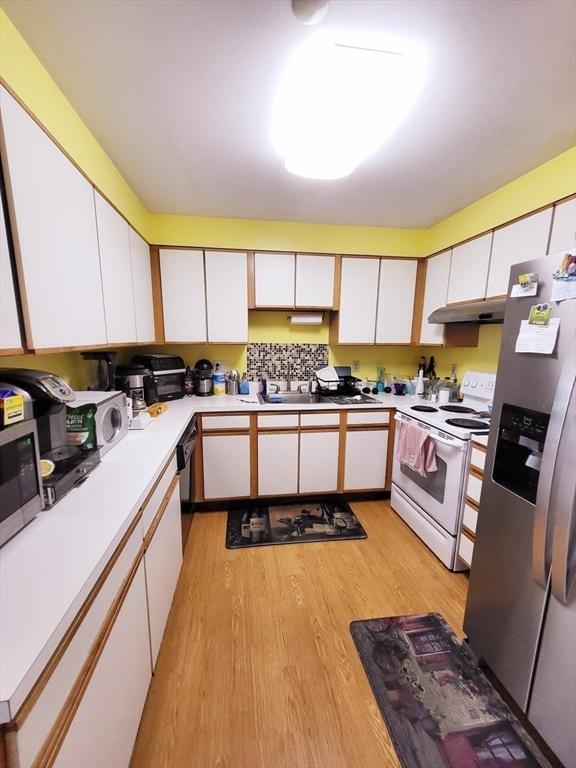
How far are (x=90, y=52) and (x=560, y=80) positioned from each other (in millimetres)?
1796

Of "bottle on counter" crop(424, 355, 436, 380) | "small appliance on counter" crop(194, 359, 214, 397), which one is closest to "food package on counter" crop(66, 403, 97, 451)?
"small appliance on counter" crop(194, 359, 214, 397)

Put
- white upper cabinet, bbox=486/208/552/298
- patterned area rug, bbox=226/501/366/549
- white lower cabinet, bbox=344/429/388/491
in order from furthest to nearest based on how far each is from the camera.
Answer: white lower cabinet, bbox=344/429/388/491, patterned area rug, bbox=226/501/366/549, white upper cabinet, bbox=486/208/552/298

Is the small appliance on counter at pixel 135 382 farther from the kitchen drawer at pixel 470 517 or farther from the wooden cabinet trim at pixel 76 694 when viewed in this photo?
the kitchen drawer at pixel 470 517

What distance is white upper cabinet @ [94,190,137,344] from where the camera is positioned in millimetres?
1524

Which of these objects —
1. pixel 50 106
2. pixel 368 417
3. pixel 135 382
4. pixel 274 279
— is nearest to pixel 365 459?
pixel 368 417

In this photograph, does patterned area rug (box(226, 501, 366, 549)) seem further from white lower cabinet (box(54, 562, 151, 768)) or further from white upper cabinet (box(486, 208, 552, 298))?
white upper cabinet (box(486, 208, 552, 298))

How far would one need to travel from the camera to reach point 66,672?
633mm

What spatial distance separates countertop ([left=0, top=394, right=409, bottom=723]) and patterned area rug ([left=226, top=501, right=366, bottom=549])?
1.13 m

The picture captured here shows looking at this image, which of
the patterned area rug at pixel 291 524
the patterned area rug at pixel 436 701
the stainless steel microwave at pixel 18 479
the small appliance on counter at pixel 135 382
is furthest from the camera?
the patterned area rug at pixel 291 524

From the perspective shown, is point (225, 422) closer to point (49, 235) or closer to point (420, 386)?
point (49, 235)

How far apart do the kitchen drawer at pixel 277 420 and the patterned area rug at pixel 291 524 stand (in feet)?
2.38

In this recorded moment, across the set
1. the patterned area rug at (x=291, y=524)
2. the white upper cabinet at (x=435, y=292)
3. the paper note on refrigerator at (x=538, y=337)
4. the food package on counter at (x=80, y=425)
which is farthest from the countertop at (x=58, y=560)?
the white upper cabinet at (x=435, y=292)

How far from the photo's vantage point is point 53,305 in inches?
42.5

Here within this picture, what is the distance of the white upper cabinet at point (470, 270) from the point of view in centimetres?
205
